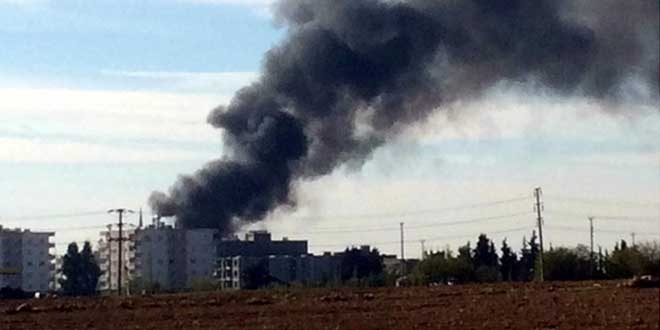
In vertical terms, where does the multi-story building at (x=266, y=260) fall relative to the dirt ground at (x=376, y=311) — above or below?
above

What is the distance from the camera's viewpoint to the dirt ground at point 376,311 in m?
39.1

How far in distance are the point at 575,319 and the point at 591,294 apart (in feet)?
33.2

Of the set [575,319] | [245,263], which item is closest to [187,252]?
[245,263]

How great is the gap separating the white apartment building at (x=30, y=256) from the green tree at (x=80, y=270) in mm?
8111

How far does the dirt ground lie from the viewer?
1539 inches

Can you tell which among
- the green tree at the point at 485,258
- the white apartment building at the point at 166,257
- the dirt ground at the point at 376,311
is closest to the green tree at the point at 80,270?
the white apartment building at the point at 166,257

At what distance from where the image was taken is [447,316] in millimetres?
42688

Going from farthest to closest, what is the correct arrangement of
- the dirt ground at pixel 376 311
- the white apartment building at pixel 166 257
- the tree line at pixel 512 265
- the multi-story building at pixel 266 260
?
1. the multi-story building at pixel 266 260
2. the white apartment building at pixel 166 257
3. the tree line at pixel 512 265
4. the dirt ground at pixel 376 311

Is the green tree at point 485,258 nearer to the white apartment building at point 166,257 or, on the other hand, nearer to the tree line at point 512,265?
the tree line at point 512,265

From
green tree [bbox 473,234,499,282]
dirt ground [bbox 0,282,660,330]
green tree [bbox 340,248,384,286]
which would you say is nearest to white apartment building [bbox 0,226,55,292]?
green tree [bbox 340,248,384,286]

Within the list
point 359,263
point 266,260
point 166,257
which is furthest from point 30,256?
point 359,263

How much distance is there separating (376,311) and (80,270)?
113m

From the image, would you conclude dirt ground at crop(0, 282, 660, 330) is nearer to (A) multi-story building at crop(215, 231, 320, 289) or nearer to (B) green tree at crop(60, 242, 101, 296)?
(A) multi-story building at crop(215, 231, 320, 289)

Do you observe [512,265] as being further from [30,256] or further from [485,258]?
[30,256]
